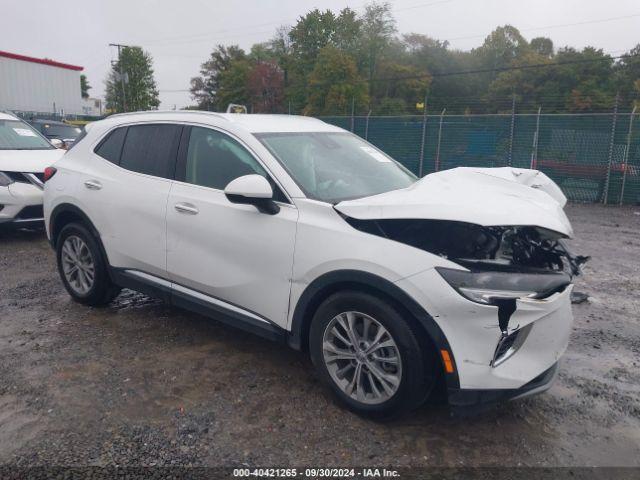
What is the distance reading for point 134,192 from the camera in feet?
14.4

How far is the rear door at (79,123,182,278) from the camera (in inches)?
167

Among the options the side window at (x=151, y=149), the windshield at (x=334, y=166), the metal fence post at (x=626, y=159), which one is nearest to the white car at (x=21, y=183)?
the side window at (x=151, y=149)

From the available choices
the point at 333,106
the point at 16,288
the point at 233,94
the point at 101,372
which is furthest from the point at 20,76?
the point at 101,372

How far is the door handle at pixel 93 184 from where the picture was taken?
4.69m

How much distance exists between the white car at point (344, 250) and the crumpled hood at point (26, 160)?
3.62 metres

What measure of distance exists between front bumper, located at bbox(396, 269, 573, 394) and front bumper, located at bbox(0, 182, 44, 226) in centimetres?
629

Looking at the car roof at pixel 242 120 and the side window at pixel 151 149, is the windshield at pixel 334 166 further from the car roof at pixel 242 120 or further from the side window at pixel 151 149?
the side window at pixel 151 149

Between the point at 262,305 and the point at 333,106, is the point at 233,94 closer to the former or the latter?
the point at 333,106

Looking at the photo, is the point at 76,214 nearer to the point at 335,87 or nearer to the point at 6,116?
the point at 6,116

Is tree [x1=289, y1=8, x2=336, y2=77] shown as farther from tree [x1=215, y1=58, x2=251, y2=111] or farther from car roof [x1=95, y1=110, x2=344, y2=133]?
car roof [x1=95, y1=110, x2=344, y2=133]

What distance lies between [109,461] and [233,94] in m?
66.1

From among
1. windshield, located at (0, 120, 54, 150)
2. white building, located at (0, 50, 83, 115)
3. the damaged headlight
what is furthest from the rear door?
white building, located at (0, 50, 83, 115)

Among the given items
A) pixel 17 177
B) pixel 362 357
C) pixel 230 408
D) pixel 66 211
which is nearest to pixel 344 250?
pixel 362 357

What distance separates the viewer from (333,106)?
4425 centimetres
